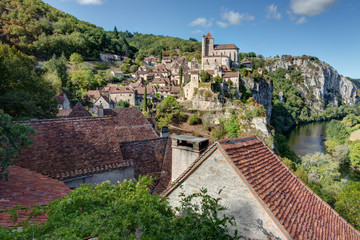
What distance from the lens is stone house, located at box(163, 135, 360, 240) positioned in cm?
482

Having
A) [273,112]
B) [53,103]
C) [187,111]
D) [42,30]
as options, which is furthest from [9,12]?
[273,112]

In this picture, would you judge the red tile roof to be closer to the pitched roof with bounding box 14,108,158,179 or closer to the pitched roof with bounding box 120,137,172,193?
the pitched roof with bounding box 120,137,172,193

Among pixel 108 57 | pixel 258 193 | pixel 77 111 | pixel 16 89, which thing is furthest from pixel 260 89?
pixel 108 57

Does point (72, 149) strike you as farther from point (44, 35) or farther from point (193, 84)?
point (44, 35)

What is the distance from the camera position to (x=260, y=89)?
6200 centimetres

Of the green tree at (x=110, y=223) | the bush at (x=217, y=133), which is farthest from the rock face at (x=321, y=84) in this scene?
the green tree at (x=110, y=223)

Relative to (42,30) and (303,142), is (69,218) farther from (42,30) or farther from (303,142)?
(42,30)

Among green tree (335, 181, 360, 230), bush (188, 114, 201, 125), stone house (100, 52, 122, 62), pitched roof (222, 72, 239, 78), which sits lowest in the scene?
green tree (335, 181, 360, 230)

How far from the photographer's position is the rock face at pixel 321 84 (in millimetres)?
123431

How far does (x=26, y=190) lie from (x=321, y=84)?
162 metres

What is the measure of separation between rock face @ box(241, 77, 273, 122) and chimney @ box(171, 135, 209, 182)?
178ft

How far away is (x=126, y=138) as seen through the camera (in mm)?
14664

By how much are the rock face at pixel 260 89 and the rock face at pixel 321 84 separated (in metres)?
73.4

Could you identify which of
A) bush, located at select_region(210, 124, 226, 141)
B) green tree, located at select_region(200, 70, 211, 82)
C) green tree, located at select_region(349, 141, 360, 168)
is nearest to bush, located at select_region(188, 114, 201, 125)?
bush, located at select_region(210, 124, 226, 141)
